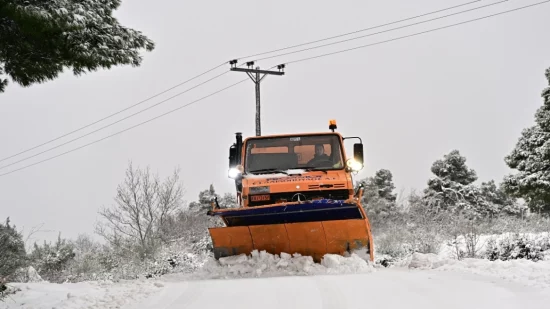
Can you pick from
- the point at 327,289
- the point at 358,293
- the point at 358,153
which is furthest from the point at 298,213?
the point at 358,293

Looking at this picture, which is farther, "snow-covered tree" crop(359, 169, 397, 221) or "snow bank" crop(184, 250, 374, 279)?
"snow-covered tree" crop(359, 169, 397, 221)

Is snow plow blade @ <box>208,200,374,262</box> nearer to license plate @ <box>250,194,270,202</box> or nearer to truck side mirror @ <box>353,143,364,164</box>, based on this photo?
license plate @ <box>250,194,270,202</box>

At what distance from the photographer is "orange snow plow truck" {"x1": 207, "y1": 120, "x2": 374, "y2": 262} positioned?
7.63 meters

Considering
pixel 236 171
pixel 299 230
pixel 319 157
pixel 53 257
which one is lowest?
pixel 53 257

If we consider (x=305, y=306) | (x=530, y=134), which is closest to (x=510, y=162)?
(x=530, y=134)

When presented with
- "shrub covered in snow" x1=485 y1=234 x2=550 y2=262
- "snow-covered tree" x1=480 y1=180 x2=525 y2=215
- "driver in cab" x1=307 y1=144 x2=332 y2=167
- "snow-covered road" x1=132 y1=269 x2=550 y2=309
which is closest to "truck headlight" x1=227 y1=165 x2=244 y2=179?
"driver in cab" x1=307 y1=144 x2=332 y2=167

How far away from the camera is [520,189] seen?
18.9 meters

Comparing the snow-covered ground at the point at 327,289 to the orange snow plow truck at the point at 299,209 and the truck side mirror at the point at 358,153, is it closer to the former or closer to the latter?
the orange snow plow truck at the point at 299,209

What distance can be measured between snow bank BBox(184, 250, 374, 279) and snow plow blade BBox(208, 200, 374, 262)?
0.18 metres

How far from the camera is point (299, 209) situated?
7410mm

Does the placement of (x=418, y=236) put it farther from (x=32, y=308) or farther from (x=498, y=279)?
(x=32, y=308)

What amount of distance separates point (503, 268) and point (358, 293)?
2.65 meters

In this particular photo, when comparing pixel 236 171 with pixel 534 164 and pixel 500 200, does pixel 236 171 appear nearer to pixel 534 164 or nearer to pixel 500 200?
pixel 534 164

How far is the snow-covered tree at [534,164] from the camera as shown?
711 inches
